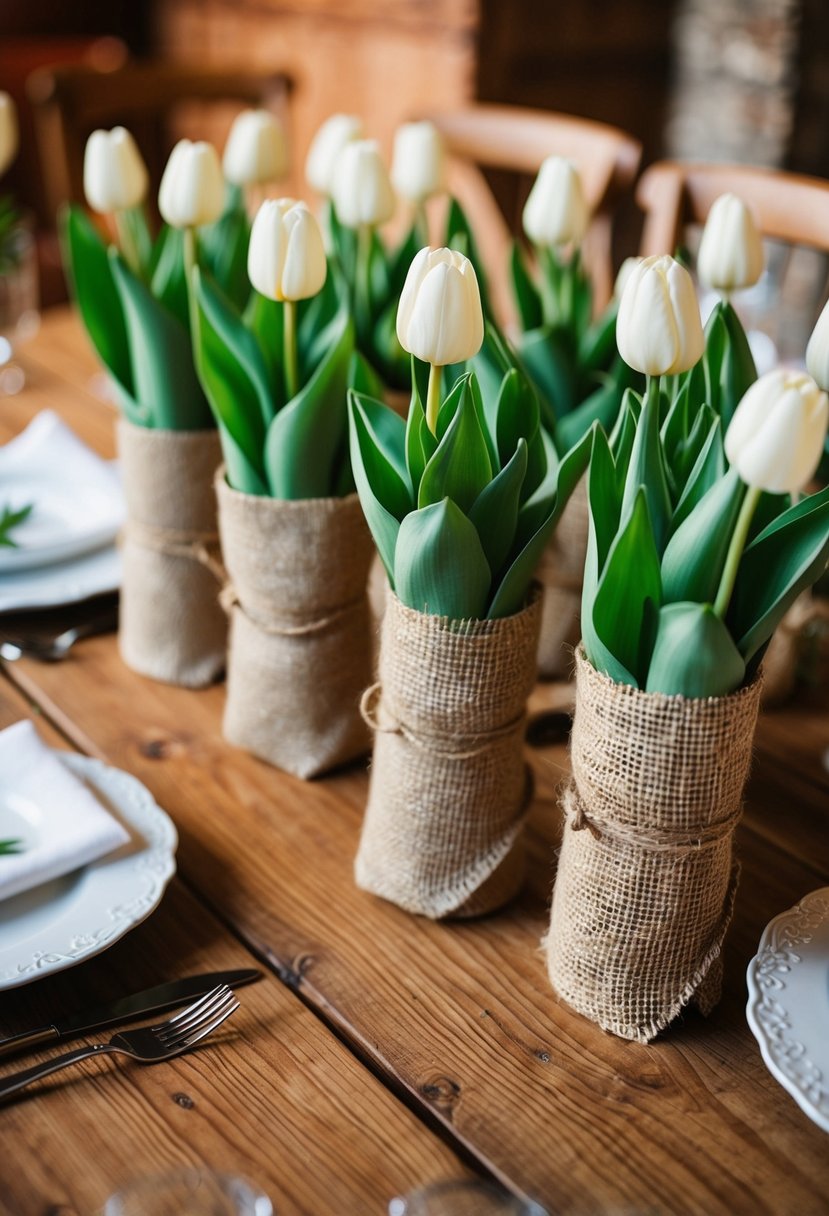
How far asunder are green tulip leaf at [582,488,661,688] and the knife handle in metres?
0.35

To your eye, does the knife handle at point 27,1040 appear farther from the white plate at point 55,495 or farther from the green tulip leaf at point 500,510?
the white plate at point 55,495

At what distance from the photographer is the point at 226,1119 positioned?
2.12ft

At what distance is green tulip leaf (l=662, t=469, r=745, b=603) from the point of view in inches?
24.1

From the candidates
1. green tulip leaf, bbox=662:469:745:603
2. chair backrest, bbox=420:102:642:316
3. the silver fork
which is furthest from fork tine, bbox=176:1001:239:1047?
chair backrest, bbox=420:102:642:316

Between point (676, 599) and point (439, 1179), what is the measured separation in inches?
12.3

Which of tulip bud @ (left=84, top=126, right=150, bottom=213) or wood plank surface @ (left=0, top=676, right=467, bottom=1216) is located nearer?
wood plank surface @ (left=0, top=676, right=467, bottom=1216)

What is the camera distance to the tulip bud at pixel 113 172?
99 cm

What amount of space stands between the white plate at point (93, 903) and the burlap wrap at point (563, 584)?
33 centimetres

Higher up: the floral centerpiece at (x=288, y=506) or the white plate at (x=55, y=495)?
the floral centerpiece at (x=288, y=506)

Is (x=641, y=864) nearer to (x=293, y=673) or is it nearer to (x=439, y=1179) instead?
(x=439, y=1179)

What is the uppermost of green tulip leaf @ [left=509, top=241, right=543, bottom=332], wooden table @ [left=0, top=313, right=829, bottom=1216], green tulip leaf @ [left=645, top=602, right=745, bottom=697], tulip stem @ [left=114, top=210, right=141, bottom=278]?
tulip stem @ [left=114, top=210, right=141, bottom=278]

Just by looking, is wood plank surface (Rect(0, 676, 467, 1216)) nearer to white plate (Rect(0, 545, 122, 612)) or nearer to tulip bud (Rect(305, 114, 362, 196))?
white plate (Rect(0, 545, 122, 612))

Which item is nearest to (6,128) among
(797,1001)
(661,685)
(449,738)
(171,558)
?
(171,558)

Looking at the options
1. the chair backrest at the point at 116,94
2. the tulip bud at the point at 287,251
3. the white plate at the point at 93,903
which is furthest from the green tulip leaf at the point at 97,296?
the chair backrest at the point at 116,94
